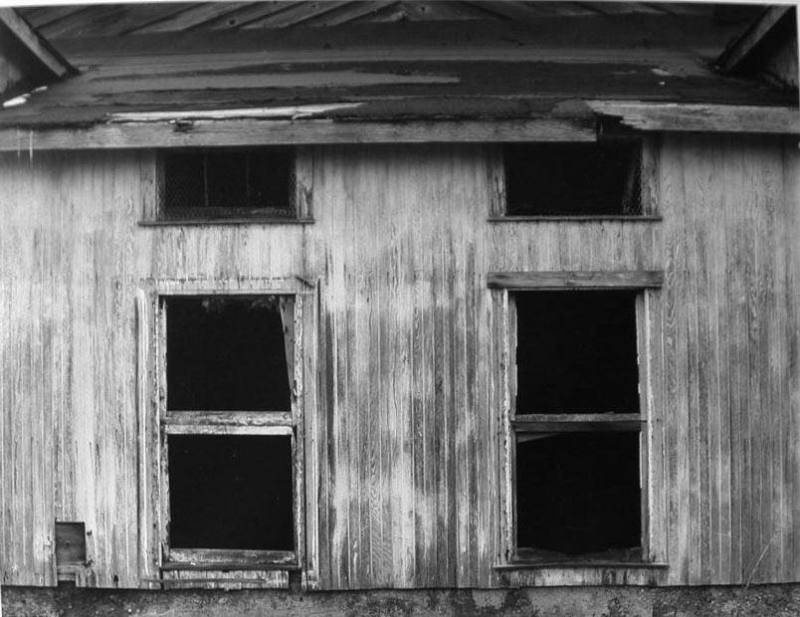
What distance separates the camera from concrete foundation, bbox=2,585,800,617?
133 inches

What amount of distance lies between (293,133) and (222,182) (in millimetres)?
357

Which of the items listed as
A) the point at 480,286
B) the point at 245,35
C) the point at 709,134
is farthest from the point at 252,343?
the point at 709,134

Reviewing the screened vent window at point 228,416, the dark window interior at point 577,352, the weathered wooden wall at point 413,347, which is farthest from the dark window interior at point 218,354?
the dark window interior at point 577,352

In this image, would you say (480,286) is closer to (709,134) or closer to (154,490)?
(709,134)

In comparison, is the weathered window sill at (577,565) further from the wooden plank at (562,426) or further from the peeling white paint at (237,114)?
the peeling white paint at (237,114)

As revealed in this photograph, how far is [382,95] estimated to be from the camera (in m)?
3.44

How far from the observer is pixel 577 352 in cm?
343

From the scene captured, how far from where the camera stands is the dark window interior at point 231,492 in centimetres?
333

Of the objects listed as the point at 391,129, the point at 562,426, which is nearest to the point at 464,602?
the point at 562,426

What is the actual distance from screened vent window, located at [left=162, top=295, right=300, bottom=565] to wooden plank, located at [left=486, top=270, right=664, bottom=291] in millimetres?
833

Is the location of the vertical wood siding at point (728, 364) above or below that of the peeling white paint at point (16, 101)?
below

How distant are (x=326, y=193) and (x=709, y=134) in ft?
4.79

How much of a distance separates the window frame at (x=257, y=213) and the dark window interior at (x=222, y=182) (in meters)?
0.01

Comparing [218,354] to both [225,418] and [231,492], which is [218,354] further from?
[231,492]
